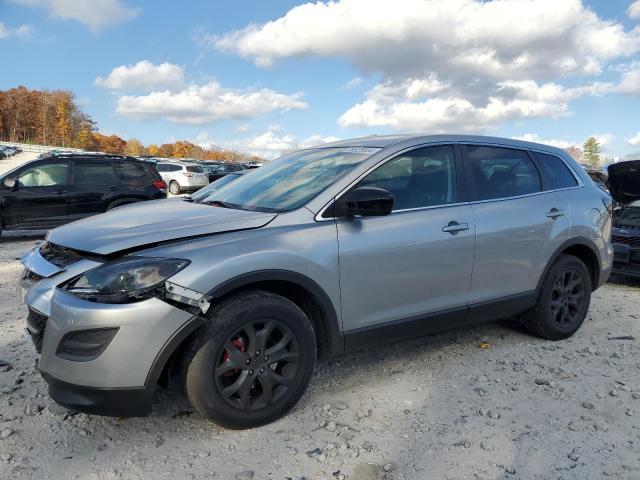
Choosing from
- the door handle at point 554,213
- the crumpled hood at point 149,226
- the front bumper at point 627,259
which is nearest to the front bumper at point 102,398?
the crumpled hood at point 149,226

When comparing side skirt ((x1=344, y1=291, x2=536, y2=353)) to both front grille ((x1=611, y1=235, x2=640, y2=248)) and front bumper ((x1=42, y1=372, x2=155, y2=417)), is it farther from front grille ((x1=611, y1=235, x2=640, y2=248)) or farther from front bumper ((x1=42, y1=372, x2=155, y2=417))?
front grille ((x1=611, y1=235, x2=640, y2=248))

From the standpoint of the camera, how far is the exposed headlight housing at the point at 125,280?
2.55 metres

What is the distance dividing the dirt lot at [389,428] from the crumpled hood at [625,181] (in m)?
3.78

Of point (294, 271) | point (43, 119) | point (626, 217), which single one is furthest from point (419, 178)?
point (43, 119)

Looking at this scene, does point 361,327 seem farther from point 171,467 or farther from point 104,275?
point 104,275

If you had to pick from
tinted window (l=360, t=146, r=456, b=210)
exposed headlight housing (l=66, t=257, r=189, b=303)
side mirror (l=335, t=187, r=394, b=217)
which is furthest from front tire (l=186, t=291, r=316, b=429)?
tinted window (l=360, t=146, r=456, b=210)

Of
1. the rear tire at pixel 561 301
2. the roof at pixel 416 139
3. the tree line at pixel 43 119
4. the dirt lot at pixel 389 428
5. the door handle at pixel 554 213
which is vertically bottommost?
the dirt lot at pixel 389 428

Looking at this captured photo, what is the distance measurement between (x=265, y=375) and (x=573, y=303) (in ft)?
9.81

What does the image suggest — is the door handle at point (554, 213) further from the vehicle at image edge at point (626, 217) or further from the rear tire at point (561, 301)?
the vehicle at image edge at point (626, 217)

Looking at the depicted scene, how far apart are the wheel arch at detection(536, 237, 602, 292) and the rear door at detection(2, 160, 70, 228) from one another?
347 inches

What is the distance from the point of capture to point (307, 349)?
301 cm

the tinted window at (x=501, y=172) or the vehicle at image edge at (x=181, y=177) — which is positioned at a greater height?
the vehicle at image edge at (x=181, y=177)

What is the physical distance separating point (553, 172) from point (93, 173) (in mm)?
8768

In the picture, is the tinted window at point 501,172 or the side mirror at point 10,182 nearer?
the tinted window at point 501,172
